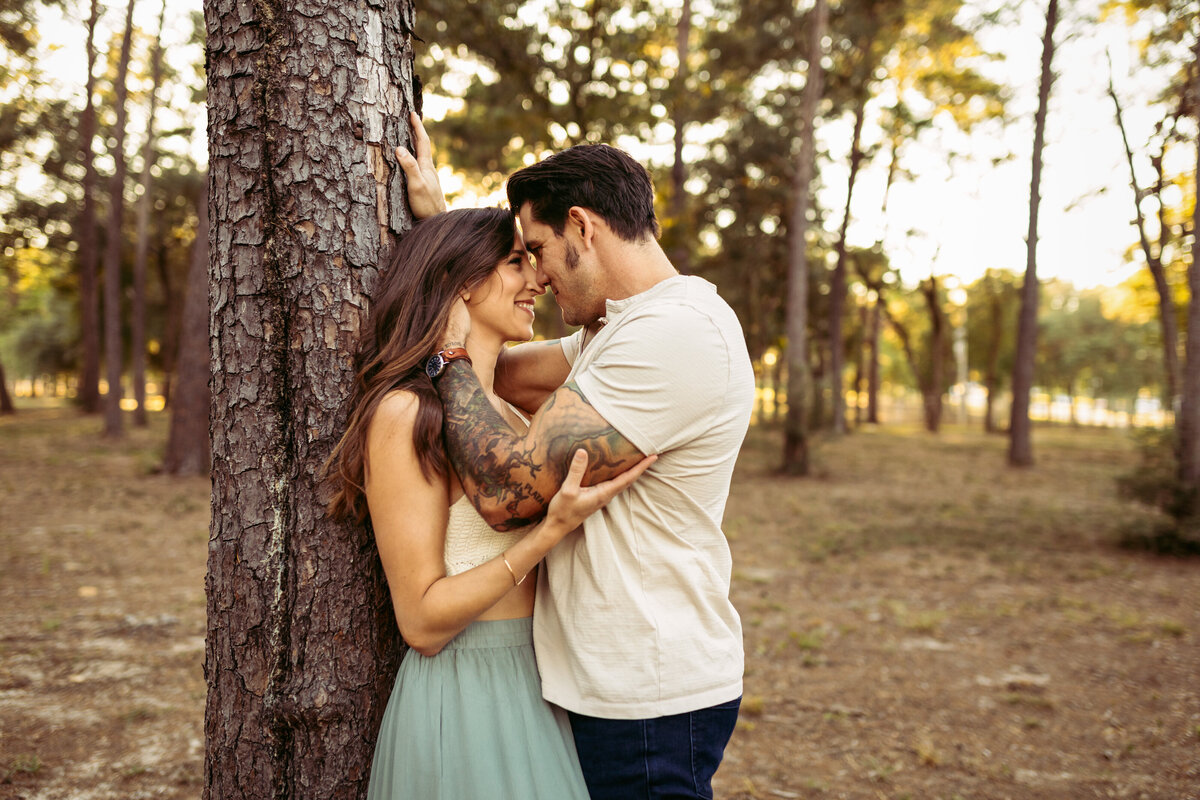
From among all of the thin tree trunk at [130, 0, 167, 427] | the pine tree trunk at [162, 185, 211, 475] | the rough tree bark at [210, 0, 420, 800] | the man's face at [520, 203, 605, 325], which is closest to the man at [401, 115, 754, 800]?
the man's face at [520, 203, 605, 325]

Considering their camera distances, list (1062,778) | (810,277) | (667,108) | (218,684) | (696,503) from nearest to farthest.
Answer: (696,503), (218,684), (1062,778), (667,108), (810,277)

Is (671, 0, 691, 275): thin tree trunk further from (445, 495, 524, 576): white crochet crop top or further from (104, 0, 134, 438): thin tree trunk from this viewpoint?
(104, 0, 134, 438): thin tree trunk

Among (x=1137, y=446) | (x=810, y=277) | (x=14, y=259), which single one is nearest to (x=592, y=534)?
(x=1137, y=446)

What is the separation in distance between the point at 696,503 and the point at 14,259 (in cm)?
2881

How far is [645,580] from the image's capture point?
73.1 inches

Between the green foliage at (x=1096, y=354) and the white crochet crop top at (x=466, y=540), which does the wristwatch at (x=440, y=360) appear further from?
the green foliage at (x=1096, y=354)

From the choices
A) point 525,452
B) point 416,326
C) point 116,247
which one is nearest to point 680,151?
point 416,326

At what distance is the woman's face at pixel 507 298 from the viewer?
218 cm

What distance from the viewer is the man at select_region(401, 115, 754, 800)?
5.91 ft

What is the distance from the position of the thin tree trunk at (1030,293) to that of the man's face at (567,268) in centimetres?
1671

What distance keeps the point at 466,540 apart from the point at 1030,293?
→ 1738cm

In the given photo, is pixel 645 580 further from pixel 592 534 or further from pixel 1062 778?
pixel 1062 778

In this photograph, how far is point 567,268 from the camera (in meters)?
2.23

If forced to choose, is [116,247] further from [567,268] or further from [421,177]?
[567,268]
